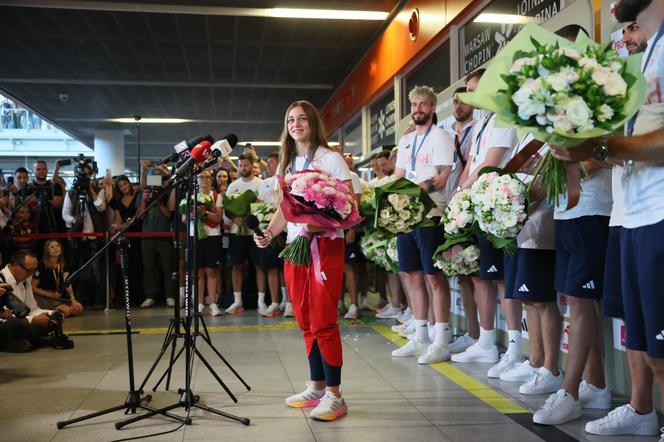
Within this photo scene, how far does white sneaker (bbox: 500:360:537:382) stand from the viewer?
154 inches

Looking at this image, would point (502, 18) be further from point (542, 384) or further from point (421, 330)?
point (542, 384)

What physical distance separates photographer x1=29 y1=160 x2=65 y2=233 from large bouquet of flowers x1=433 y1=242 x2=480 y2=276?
20.5 ft

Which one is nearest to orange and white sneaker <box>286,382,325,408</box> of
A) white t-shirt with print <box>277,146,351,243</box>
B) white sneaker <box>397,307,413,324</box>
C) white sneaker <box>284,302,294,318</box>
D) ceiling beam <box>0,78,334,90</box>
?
white t-shirt with print <box>277,146,351,243</box>

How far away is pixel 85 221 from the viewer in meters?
8.77

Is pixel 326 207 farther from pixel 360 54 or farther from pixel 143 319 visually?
pixel 360 54

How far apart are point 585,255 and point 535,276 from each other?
1.59 ft

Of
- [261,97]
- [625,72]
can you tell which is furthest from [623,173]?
[261,97]

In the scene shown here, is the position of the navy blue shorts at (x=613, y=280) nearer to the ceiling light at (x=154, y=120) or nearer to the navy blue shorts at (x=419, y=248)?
the navy blue shorts at (x=419, y=248)

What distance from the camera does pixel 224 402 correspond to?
3627 mm

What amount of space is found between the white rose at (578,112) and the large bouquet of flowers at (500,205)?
4.49ft

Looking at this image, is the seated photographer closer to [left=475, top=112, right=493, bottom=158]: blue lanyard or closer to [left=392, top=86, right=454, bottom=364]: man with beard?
[left=392, top=86, right=454, bottom=364]: man with beard

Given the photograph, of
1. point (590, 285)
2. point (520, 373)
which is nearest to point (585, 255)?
point (590, 285)

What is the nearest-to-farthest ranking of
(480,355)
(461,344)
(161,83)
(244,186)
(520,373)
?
(520,373)
(480,355)
(461,344)
(244,186)
(161,83)

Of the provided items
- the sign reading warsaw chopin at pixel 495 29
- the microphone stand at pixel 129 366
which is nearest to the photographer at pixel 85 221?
the sign reading warsaw chopin at pixel 495 29
